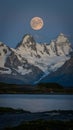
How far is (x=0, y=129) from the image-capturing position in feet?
184

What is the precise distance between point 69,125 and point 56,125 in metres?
2.06

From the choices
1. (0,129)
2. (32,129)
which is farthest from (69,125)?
(0,129)

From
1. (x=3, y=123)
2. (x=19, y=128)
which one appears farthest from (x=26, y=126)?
(x=3, y=123)

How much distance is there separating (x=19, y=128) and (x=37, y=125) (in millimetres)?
2973

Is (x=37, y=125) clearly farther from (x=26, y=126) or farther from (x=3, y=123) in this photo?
(x=3, y=123)

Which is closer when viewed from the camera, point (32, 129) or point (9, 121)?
point (32, 129)

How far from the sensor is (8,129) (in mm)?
54344

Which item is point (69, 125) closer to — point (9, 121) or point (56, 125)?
point (56, 125)

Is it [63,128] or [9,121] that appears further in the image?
[9,121]

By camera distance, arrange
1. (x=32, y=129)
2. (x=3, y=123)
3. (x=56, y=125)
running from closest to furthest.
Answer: (x=32, y=129), (x=56, y=125), (x=3, y=123)

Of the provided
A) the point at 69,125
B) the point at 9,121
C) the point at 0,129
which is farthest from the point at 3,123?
the point at 69,125

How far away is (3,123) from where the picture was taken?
66938 mm

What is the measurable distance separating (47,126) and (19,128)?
4.32 metres

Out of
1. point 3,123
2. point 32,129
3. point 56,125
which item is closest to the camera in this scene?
point 32,129
